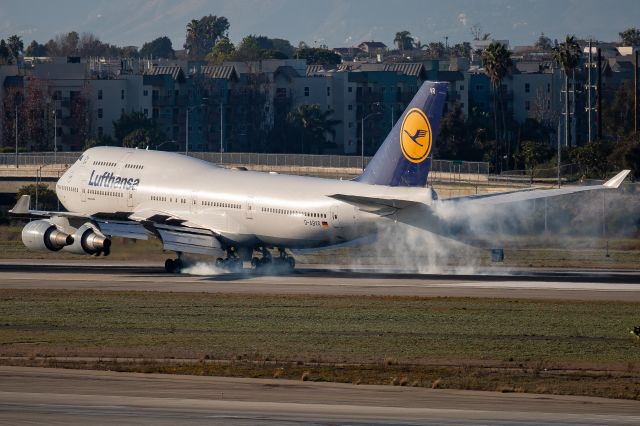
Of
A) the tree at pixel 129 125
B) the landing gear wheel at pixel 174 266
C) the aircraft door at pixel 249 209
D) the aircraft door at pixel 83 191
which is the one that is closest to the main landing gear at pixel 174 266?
the landing gear wheel at pixel 174 266

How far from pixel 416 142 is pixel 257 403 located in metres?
31.5

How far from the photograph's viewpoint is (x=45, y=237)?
69.3 metres

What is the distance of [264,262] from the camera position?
2758 inches

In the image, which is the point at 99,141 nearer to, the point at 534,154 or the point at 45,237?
the point at 534,154

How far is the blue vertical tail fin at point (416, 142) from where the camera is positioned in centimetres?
6297

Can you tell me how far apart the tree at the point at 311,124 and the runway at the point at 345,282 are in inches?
4947

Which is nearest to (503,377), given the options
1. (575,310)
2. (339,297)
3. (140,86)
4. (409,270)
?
(575,310)

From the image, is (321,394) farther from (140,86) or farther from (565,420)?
(140,86)

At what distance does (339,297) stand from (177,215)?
16.4m

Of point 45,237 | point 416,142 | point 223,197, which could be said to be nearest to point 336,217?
point 416,142

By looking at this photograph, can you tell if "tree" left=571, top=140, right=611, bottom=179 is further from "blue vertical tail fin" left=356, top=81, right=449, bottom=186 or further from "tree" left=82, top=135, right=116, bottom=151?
"blue vertical tail fin" left=356, top=81, right=449, bottom=186

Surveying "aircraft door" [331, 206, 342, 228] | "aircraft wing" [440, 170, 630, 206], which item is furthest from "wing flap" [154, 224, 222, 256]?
"aircraft wing" [440, 170, 630, 206]

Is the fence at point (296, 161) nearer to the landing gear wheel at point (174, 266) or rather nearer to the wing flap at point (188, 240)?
the wing flap at point (188, 240)

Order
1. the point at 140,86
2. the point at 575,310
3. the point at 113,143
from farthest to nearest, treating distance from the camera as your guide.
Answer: the point at 140,86, the point at 113,143, the point at 575,310
